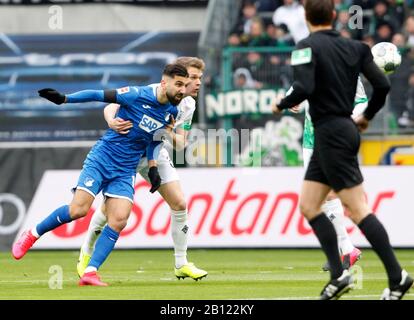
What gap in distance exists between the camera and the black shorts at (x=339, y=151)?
361 inches

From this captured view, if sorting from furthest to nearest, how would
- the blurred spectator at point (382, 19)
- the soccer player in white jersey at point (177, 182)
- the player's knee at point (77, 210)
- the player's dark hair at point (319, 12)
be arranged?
the blurred spectator at point (382, 19) → the soccer player in white jersey at point (177, 182) → the player's knee at point (77, 210) → the player's dark hair at point (319, 12)

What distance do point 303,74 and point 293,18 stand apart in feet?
48.8

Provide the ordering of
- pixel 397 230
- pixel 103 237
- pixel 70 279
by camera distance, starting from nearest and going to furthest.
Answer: pixel 103 237 → pixel 70 279 → pixel 397 230

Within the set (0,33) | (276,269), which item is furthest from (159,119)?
(0,33)

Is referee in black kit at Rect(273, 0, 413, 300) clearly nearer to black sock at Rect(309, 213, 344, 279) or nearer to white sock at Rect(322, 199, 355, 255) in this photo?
black sock at Rect(309, 213, 344, 279)

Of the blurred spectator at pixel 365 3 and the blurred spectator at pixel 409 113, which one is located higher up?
the blurred spectator at pixel 365 3

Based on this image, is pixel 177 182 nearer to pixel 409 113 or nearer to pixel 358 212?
pixel 358 212

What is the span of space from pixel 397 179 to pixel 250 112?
15.0 ft

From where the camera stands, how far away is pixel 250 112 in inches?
877

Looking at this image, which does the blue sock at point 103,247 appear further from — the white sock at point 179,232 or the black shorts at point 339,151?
the black shorts at point 339,151

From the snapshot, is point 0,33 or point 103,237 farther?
point 0,33

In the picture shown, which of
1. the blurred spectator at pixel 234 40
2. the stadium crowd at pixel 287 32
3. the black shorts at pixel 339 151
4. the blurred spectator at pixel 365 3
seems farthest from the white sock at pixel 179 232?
the blurred spectator at pixel 365 3
